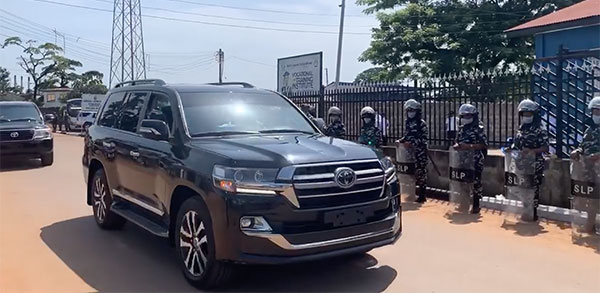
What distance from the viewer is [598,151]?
255 inches

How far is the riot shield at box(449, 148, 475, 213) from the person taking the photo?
8.16 m

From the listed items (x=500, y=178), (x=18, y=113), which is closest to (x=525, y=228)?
(x=500, y=178)

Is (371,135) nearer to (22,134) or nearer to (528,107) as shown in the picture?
(528,107)

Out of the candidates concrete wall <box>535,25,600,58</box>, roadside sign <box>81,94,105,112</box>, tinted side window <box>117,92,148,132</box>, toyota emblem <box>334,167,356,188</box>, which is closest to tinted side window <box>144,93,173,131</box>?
tinted side window <box>117,92,148,132</box>

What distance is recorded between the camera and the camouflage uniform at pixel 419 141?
29.8 feet

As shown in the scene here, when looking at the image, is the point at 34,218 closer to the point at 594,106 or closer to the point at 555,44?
the point at 594,106

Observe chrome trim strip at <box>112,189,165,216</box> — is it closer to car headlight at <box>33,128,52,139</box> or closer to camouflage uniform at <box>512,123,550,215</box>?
camouflage uniform at <box>512,123,550,215</box>

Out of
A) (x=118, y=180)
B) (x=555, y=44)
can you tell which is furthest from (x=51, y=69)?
(x=118, y=180)

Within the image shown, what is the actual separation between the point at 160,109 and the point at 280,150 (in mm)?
1883

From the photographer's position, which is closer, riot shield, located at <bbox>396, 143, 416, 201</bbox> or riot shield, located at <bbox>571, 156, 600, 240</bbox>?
riot shield, located at <bbox>571, 156, 600, 240</bbox>

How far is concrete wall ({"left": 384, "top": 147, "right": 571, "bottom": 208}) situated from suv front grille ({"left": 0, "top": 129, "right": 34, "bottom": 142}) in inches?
356

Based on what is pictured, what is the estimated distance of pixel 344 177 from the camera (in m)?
4.58

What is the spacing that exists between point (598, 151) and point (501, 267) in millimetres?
2115

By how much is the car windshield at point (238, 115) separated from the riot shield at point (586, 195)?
10.9ft
